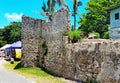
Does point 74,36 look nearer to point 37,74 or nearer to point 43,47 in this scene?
point 37,74

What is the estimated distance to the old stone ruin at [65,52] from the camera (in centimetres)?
1754

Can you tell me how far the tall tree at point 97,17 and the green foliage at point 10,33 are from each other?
32.1m

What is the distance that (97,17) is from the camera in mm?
47531

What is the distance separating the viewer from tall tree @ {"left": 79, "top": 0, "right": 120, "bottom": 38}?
47250 millimetres

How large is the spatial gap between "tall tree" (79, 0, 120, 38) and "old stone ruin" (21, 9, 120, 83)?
19.8m

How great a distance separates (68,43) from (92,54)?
4.36 m

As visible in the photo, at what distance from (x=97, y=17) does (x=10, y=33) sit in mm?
39436

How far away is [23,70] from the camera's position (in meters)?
27.7

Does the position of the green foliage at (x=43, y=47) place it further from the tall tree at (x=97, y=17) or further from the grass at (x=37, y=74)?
the tall tree at (x=97, y=17)

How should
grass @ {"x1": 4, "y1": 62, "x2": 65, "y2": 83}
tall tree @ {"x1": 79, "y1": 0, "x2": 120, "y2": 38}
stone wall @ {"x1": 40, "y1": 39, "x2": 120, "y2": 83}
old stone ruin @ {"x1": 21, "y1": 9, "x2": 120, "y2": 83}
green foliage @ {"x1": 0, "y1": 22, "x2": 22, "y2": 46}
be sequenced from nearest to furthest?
stone wall @ {"x1": 40, "y1": 39, "x2": 120, "y2": 83}
old stone ruin @ {"x1": 21, "y1": 9, "x2": 120, "y2": 83}
grass @ {"x1": 4, "y1": 62, "x2": 65, "y2": 83}
tall tree @ {"x1": 79, "y1": 0, "x2": 120, "y2": 38}
green foliage @ {"x1": 0, "y1": 22, "x2": 22, "y2": 46}

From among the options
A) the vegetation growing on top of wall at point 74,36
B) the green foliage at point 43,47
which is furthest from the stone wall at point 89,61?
the green foliage at point 43,47

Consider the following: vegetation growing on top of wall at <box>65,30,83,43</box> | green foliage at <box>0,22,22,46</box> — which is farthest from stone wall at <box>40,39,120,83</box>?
green foliage at <box>0,22,22,46</box>

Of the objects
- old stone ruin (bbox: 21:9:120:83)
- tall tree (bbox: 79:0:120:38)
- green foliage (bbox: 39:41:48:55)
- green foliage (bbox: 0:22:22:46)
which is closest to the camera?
old stone ruin (bbox: 21:9:120:83)

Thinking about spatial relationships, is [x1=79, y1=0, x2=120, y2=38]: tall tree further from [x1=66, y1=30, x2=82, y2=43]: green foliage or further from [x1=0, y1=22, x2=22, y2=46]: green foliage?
[x1=0, y1=22, x2=22, y2=46]: green foliage
